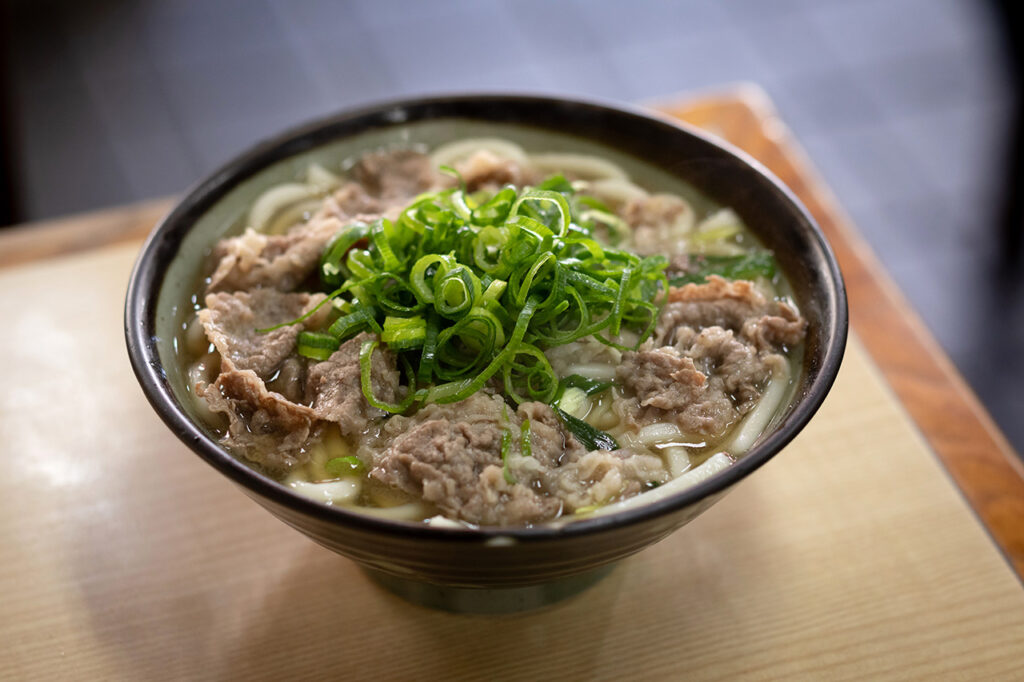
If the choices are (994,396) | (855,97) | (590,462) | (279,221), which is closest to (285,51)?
(855,97)

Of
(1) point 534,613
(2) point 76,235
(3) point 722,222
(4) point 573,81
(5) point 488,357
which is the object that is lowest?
(4) point 573,81

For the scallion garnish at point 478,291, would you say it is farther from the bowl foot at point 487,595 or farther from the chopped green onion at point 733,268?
the bowl foot at point 487,595

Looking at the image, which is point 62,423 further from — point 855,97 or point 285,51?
point 855,97

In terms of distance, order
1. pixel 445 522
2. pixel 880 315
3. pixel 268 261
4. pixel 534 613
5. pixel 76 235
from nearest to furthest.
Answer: pixel 445 522 → pixel 534 613 → pixel 268 261 → pixel 880 315 → pixel 76 235

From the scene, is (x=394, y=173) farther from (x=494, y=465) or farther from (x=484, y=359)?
(x=494, y=465)

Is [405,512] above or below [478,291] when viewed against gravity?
below

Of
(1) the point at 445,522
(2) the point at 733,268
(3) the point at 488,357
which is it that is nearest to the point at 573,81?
(2) the point at 733,268

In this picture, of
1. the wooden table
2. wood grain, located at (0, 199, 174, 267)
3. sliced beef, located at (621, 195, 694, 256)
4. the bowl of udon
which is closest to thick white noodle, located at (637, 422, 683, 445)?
the bowl of udon

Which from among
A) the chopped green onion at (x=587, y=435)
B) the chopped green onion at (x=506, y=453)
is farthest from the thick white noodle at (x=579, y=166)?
the chopped green onion at (x=506, y=453)
